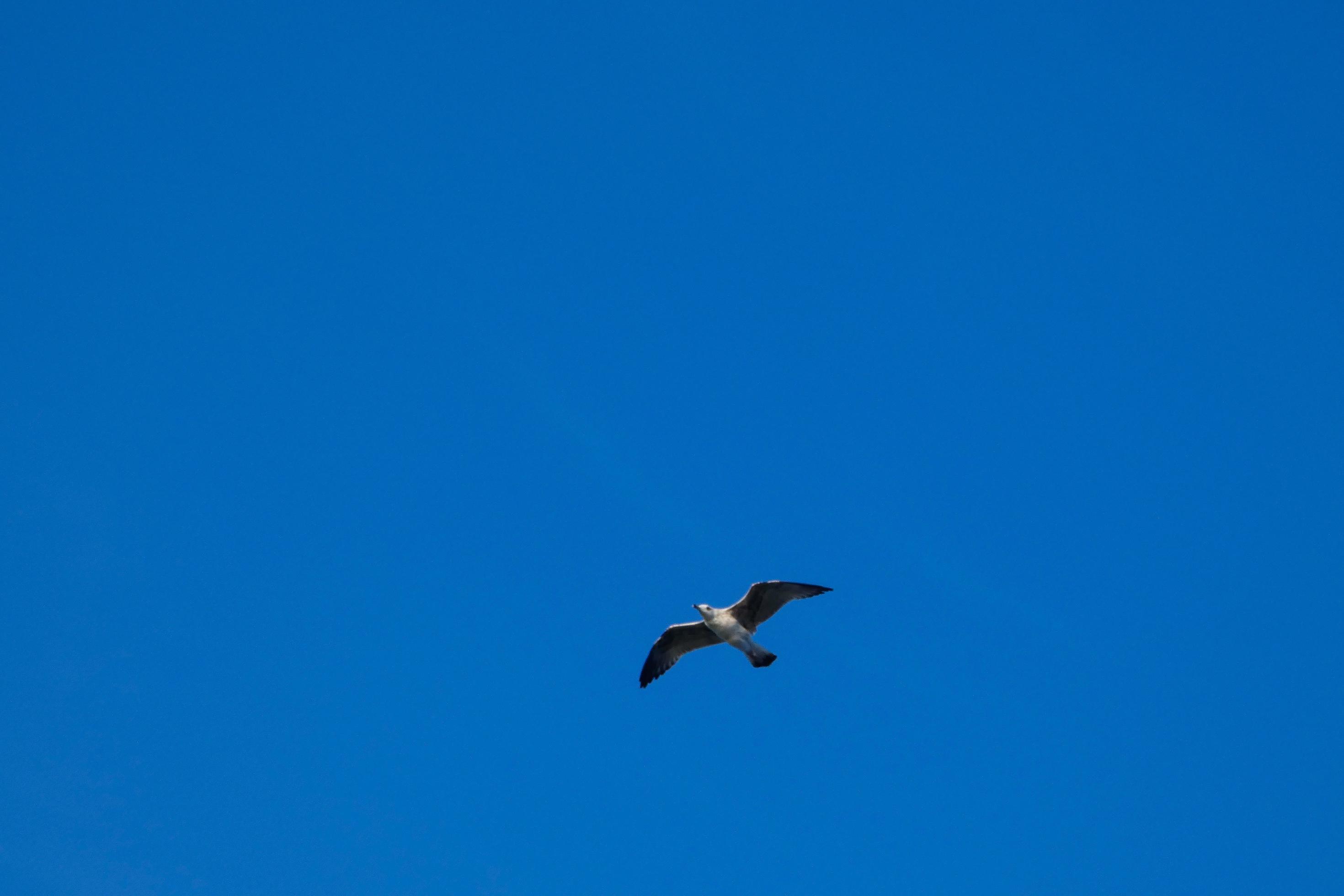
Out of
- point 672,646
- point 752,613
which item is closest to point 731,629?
point 752,613

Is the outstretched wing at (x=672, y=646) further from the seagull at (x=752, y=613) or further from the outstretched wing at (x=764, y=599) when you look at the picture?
the outstretched wing at (x=764, y=599)

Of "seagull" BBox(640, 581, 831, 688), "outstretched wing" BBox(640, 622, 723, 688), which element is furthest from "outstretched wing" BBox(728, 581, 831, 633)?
"outstretched wing" BBox(640, 622, 723, 688)

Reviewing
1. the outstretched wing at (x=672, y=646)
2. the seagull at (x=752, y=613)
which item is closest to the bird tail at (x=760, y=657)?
the seagull at (x=752, y=613)

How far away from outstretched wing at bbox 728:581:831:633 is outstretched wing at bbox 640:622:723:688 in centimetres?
152

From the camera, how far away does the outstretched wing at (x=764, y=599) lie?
23.2 m

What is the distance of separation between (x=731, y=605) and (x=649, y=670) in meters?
2.92

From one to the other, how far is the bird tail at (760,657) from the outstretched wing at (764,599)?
590 mm

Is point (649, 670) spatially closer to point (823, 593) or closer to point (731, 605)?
point (731, 605)

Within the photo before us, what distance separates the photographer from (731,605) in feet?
77.2

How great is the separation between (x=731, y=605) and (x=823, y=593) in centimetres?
195

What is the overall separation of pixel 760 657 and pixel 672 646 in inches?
113

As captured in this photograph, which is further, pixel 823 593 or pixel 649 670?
pixel 649 670

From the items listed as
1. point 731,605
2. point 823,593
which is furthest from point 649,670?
point 823,593

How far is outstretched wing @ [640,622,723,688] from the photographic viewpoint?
82.0 feet
